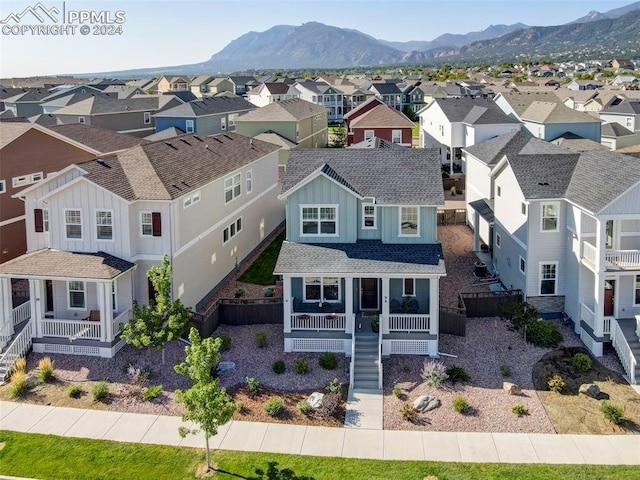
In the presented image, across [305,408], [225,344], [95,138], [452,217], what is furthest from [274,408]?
[452,217]

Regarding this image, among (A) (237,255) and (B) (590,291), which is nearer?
(B) (590,291)

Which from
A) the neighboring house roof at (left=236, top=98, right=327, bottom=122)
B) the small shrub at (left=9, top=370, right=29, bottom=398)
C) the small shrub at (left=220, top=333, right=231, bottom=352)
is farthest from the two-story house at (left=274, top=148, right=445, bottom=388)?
the neighboring house roof at (left=236, top=98, right=327, bottom=122)

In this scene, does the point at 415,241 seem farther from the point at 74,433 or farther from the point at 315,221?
the point at 74,433

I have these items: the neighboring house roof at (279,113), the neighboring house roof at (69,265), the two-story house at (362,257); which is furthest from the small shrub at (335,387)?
the neighboring house roof at (279,113)

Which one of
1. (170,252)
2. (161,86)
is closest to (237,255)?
(170,252)

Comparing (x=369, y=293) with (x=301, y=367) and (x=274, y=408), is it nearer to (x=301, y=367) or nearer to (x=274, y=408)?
(x=301, y=367)

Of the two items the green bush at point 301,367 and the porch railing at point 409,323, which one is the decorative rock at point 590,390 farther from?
the green bush at point 301,367
